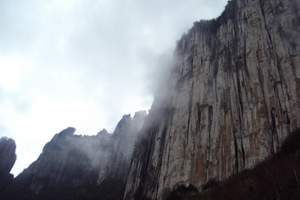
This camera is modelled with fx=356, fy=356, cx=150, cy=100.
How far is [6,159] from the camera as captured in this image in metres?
82.4

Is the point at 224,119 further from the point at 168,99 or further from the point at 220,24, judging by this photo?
the point at 220,24

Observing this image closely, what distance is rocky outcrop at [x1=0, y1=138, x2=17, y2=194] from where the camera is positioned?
76537mm

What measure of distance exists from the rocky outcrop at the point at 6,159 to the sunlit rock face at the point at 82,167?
2.53 meters

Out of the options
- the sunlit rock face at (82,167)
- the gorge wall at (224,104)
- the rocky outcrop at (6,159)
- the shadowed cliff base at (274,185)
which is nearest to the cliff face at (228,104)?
the gorge wall at (224,104)

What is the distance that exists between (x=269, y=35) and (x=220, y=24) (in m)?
9.83

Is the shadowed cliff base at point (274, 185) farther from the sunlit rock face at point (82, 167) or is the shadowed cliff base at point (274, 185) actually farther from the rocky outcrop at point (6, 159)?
the rocky outcrop at point (6, 159)

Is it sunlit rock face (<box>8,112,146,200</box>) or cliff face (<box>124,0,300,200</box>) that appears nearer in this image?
cliff face (<box>124,0,300,200</box>)

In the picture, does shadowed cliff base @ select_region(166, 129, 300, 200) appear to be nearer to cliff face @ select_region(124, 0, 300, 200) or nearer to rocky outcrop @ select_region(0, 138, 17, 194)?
cliff face @ select_region(124, 0, 300, 200)

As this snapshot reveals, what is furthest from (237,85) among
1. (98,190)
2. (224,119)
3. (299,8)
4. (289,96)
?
(98,190)

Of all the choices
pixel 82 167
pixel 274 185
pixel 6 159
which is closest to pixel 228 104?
pixel 274 185

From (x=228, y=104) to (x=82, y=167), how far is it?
50.9 metres

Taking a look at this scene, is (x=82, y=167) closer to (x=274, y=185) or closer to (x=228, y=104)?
(x=228, y=104)

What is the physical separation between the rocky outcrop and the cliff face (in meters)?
45.9

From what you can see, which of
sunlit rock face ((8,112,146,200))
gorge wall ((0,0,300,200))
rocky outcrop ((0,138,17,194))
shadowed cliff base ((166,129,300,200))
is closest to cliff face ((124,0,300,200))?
gorge wall ((0,0,300,200))
